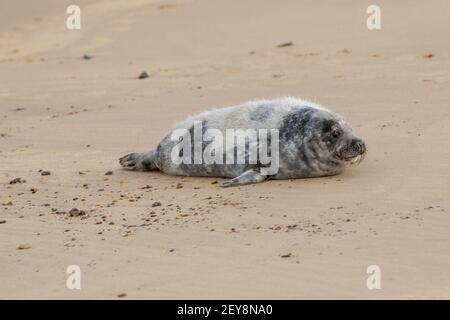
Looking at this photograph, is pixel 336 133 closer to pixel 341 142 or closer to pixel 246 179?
pixel 341 142

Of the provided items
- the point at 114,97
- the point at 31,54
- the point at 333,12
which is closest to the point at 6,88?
the point at 114,97

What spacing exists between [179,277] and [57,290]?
666 mm

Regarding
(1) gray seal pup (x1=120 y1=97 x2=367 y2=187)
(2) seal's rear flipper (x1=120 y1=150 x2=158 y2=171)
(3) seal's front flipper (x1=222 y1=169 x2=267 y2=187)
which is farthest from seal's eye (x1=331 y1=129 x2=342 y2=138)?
(2) seal's rear flipper (x1=120 y1=150 x2=158 y2=171)

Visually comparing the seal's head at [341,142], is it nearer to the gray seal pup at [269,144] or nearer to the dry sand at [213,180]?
the gray seal pup at [269,144]

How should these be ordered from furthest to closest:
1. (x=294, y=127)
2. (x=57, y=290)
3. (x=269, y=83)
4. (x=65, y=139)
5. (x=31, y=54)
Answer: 1. (x=31, y=54)
2. (x=269, y=83)
3. (x=65, y=139)
4. (x=294, y=127)
5. (x=57, y=290)

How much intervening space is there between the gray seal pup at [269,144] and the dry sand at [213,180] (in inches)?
6.4

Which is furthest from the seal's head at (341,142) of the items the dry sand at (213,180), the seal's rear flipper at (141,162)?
the seal's rear flipper at (141,162)

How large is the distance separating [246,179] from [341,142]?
2.63 feet

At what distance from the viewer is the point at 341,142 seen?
838cm

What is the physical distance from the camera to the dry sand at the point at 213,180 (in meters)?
6.14

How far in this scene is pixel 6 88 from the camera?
46.6 ft

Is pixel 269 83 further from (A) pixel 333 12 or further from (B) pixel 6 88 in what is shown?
(A) pixel 333 12

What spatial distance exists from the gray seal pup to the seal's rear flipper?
14cm

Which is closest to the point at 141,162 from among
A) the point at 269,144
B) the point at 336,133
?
the point at 269,144
